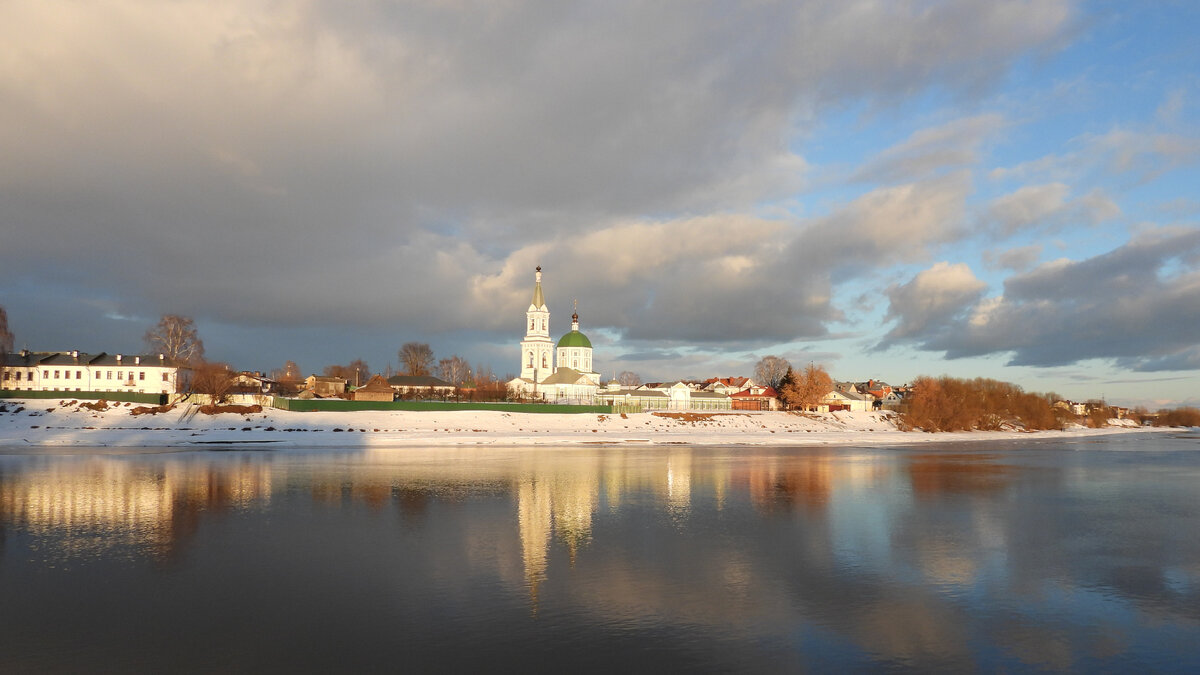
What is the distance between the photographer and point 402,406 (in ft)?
286

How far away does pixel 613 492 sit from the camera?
29.4 metres

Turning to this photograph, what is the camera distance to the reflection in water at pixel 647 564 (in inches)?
453

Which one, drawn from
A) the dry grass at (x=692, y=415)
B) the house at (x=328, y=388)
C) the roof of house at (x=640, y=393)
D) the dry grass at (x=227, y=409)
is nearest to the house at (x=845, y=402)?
the roof of house at (x=640, y=393)

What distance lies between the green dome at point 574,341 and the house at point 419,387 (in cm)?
3459

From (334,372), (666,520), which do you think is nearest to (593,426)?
(666,520)

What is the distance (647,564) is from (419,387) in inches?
4239

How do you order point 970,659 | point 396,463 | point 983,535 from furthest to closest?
point 396,463 < point 983,535 < point 970,659

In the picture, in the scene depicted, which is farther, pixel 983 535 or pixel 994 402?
pixel 994 402

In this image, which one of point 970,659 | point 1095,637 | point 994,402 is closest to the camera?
point 970,659

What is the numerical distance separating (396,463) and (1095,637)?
36.0 meters

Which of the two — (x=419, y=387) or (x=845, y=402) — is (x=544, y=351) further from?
(x=845, y=402)

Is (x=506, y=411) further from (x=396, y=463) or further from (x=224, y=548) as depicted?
(x=224, y=548)

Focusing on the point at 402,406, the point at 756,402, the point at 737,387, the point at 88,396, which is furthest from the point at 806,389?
the point at 88,396

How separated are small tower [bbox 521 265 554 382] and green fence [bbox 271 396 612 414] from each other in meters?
57.1
